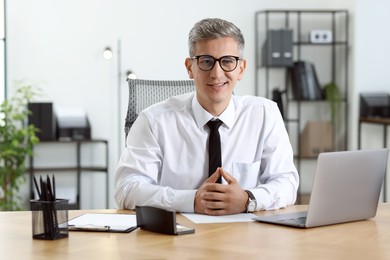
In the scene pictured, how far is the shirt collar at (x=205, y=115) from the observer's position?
2.71m

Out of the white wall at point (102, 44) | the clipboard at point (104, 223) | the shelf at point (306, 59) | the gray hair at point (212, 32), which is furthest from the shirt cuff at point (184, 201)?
the shelf at point (306, 59)

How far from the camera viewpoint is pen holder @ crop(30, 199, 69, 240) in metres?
1.99

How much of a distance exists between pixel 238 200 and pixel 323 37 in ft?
13.3

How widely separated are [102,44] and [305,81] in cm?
167

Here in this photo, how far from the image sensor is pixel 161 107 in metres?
2.81

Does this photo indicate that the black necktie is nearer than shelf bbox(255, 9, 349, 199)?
Yes

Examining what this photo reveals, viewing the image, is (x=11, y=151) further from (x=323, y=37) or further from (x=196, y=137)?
(x=196, y=137)

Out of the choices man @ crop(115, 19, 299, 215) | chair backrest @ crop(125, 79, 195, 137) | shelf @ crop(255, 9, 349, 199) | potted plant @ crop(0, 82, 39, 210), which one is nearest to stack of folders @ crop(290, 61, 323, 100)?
shelf @ crop(255, 9, 349, 199)

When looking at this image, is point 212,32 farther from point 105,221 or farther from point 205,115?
point 105,221

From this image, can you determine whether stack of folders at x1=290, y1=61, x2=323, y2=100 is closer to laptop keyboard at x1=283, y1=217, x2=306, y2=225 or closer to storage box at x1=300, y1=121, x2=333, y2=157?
storage box at x1=300, y1=121, x2=333, y2=157

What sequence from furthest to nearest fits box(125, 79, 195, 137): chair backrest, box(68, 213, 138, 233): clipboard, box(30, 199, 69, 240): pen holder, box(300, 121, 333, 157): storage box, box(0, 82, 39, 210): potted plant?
box(300, 121, 333, 157): storage box < box(0, 82, 39, 210): potted plant < box(125, 79, 195, 137): chair backrest < box(68, 213, 138, 233): clipboard < box(30, 199, 69, 240): pen holder


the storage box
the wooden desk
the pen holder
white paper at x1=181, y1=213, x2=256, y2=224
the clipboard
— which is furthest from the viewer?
the storage box

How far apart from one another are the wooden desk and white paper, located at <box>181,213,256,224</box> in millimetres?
47

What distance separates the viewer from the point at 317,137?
20.5ft
